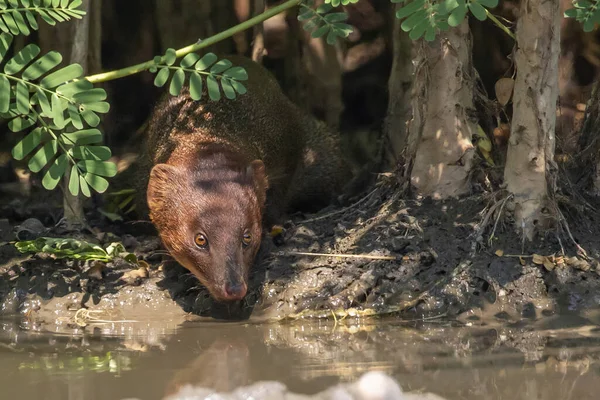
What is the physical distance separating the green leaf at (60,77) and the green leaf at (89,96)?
0.30ft

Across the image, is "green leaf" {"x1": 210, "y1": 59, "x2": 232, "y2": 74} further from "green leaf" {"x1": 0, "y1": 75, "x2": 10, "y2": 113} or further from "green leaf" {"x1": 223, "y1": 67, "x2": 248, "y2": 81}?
"green leaf" {"x1": 0, "y1": 75, "x2": 10, "y2": 113}

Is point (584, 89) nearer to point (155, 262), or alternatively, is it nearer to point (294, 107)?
point (294, 107)

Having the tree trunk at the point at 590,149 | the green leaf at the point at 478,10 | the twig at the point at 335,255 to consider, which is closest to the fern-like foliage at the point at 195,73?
the twig at the point at 335,255

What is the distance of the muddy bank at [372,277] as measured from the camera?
5.15 meters

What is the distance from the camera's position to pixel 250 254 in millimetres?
5387

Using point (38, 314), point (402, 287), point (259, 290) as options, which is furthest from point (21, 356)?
point (402, 287)

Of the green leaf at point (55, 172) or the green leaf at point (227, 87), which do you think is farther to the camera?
the green leaf at point (227, 87)

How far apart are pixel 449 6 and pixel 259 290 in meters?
1.99

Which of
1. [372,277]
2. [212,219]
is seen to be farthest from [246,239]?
[372,277]

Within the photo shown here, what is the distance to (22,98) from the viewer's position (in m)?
4.70

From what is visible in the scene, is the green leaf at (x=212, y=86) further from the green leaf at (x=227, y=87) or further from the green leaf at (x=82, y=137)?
the green leaf at (x=82, y=137)

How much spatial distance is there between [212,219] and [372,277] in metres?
0.95

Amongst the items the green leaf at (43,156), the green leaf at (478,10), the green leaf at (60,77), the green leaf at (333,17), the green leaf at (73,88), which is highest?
the green leaf at (478,10)

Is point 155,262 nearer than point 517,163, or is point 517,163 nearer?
point 517,163
